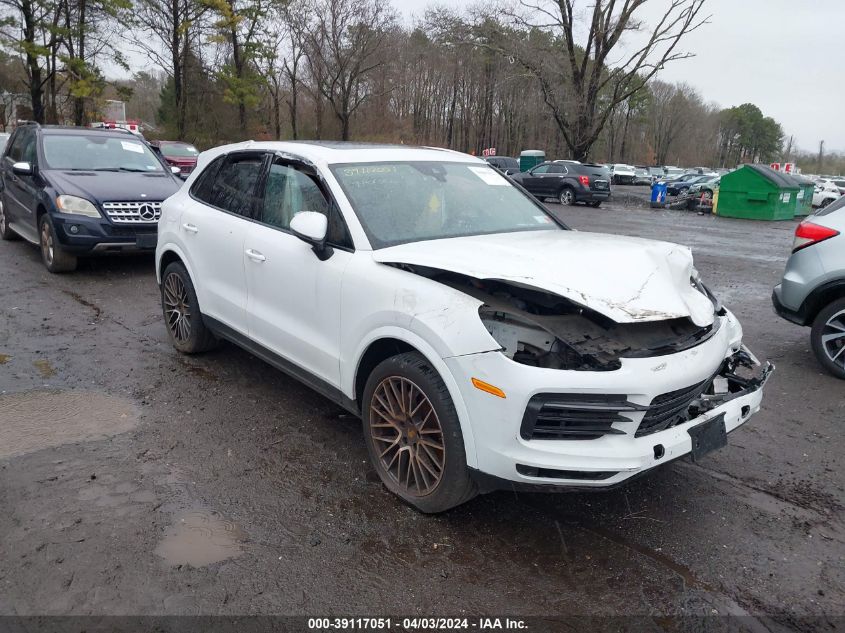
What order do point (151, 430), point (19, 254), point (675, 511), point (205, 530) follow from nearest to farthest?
point (205, 530) → point (675, 511) → point (151, 430) → point (19, 254)

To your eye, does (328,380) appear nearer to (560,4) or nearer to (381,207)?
(381,207)

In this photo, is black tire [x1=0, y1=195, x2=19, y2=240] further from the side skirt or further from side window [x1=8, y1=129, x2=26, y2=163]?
the side skirt

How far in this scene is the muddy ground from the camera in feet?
8.90

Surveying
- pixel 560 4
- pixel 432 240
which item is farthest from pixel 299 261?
pixel 560 4

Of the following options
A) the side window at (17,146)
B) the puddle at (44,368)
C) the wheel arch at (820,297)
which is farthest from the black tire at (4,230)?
the wheel arch at (820,297)

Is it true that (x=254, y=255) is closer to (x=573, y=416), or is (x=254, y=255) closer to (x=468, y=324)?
(x=468, y=324)

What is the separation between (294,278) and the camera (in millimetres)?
3889

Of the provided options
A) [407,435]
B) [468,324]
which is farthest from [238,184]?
[468,324]

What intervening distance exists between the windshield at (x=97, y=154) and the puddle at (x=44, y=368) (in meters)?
4.48

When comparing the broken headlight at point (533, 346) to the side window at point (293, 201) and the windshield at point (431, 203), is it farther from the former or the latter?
the side window at point (293, 201)

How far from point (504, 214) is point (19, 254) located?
858cm

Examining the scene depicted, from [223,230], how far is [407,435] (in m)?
2.27

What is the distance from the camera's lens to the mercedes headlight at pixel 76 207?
26.2 ft

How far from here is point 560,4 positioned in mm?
31672
